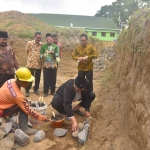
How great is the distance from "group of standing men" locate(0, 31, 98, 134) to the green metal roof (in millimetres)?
27617

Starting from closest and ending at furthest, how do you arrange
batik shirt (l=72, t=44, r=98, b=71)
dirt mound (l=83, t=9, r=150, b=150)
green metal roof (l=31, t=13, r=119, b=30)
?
dirt mound (l=83, t=9, r=150, b=150) < batik shirt (l=72, t=44, r=98, b=71) < green metal roof (l=31, t=13, r=119, b=30)

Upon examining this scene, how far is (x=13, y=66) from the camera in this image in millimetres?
5609

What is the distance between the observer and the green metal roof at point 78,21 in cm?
3481

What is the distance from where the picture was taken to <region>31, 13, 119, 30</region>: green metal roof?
3481cm

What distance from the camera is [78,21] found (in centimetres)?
3684

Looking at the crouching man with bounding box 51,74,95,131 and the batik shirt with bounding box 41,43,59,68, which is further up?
the batik shirt with bounding box 41,43,59,68

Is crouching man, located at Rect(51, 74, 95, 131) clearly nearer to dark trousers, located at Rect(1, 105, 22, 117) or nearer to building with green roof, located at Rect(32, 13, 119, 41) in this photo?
dark trousers, located at Rect(1, 105, 22, 117)

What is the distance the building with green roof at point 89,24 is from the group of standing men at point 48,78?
2694cm

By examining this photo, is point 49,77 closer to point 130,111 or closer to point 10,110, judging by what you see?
point 10,110

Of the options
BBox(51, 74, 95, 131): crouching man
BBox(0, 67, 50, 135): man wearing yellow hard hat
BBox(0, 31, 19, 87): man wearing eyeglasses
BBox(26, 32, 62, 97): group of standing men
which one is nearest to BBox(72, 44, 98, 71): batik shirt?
BBox(26, 32, 62, 97): group of standing men

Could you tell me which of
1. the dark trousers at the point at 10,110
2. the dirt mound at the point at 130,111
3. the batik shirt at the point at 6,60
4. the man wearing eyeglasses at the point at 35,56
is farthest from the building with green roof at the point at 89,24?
the dark trousers at the point at 10,110

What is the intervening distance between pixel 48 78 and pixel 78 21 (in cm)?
3109

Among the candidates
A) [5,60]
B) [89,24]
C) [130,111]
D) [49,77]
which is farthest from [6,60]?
[89,24]

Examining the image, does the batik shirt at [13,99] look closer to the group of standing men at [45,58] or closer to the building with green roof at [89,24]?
the group of standing men at [45,58]
